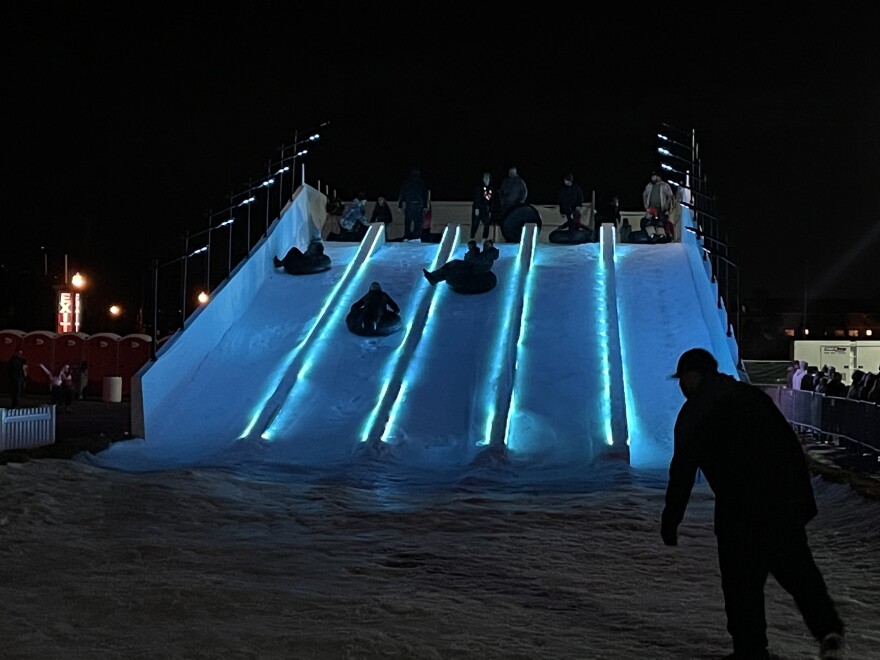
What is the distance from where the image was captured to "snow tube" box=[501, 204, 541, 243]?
22.5 metres

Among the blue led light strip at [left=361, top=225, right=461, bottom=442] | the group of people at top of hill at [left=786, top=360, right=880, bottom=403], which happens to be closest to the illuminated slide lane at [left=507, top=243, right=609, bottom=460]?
the blue led light strip at [left=361, top=225, right=461, bottom=442]

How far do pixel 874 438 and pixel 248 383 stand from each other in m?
8.15

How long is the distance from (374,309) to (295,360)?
1.59 metres

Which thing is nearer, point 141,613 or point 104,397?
point 141,613

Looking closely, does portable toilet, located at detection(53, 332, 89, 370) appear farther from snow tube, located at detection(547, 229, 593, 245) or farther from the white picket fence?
the white picket fence

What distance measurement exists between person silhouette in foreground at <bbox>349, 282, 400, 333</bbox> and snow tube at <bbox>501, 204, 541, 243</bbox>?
6028 mm

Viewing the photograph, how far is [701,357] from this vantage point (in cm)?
502

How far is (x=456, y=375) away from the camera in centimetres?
1502

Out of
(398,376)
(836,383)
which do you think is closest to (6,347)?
(398,376)

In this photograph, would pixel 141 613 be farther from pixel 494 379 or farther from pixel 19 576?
pixel 494 379

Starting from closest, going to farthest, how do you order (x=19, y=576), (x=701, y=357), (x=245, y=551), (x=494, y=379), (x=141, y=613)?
(x=701, y=357) < (x=141, y=613) < (x=19, y=576) < (x=245, y=551) < (x=494, y=379)

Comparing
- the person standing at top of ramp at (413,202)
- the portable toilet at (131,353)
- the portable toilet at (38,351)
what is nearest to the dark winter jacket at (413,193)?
the person standing at top of ramp at (413,202)

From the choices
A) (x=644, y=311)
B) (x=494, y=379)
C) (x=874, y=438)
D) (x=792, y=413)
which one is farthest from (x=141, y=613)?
(x=792, y=413)

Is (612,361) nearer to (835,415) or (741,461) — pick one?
(835,415)
